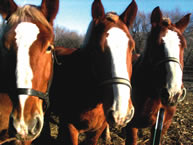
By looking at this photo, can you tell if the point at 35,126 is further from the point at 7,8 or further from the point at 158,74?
the point at 158,74

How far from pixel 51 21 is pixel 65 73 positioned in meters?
0.98

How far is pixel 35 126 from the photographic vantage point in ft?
5.75

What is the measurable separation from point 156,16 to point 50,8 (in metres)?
2.01

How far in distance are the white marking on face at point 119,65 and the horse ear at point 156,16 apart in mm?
1365

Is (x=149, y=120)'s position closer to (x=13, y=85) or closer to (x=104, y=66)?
(x=104, y=66)

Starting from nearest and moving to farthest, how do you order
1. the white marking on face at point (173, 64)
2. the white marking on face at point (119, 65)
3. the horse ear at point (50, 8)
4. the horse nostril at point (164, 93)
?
1. the white marking on face at point (119, 65)
2. the horse ear at point (50, 8)
3. the white marking on face at point (173, 64)
4. the horse nostril at point (164, 93)

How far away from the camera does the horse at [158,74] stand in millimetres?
2410

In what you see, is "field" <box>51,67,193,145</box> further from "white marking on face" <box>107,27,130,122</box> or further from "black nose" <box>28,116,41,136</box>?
"white marking on face" <box>107,27,130,122</box>

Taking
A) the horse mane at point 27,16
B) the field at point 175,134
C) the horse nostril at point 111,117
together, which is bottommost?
the field at point 175,134

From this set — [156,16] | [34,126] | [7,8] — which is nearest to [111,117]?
[34,126]

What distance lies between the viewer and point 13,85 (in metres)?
1.65

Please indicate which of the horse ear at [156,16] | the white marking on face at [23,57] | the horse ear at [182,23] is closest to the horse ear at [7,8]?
the white marking on face at [23,57]

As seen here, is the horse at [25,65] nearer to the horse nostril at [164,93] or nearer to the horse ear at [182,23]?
the horse nostril at [164,93]

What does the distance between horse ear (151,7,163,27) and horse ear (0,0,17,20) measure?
242 cm
